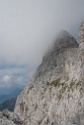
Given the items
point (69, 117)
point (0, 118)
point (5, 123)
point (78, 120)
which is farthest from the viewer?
point (69, 117)

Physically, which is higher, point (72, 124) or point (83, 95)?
point (83, 95)

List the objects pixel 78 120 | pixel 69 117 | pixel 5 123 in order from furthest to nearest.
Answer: pixel 69 117, pixel 78 120, pixel 5 123

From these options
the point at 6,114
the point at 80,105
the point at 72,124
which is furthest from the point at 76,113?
the point at 6,114

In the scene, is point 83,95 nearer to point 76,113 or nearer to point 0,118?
point 76,113

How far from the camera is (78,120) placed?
18325 cm

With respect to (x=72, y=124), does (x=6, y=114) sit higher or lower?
higher

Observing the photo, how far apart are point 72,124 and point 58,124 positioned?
111 ft

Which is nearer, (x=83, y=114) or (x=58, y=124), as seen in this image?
(x=83, y=114)

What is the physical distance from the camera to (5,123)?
16012 centimetres

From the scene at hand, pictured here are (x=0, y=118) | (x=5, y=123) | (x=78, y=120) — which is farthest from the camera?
(x=78, y=120)

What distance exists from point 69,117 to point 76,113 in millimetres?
6204

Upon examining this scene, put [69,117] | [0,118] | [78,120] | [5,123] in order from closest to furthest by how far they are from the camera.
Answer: [5,123]
[0,118]
[78,120]
[69,117]

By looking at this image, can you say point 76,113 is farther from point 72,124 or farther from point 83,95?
point 72,124

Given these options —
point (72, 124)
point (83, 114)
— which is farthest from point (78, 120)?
point (72, 124)
